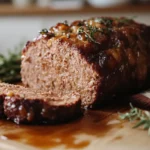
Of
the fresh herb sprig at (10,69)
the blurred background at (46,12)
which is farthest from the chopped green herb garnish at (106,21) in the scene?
the blurred background at (46,12)

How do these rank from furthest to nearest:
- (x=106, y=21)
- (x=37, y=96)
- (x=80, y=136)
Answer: (x=106, y=21), (x=37, y=96), (x=80, y=136)

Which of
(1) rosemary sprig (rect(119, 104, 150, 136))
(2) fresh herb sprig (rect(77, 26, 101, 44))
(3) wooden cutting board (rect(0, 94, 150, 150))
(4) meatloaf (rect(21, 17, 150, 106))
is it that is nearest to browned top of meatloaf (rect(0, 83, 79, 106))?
(3) wooden cutting board (rect(0, 94, 150, 150))

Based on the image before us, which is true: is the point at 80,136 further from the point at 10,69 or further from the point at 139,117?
the point at 10,69

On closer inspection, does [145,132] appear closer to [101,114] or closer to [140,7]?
[101,114]

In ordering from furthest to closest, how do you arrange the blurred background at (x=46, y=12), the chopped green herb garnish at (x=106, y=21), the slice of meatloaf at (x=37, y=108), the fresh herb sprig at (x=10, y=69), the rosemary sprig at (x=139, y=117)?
the blurred background at (x=46, y=12) → the fresh herb sprig at (x=10, y=69) → the chopped green herb garnish at (x=106, y=21) → the slice of meatloaf at (x=37, y=108) → the rosemary sprig at (x=139, y=117)

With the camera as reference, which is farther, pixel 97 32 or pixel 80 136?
pixel 97 32

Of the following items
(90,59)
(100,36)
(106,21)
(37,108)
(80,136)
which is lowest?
(80,136)

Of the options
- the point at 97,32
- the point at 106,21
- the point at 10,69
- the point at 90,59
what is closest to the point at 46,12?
the point at 10,69

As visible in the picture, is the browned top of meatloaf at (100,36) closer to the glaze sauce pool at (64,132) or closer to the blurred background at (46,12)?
the glaze sauce pool at (64,132)
